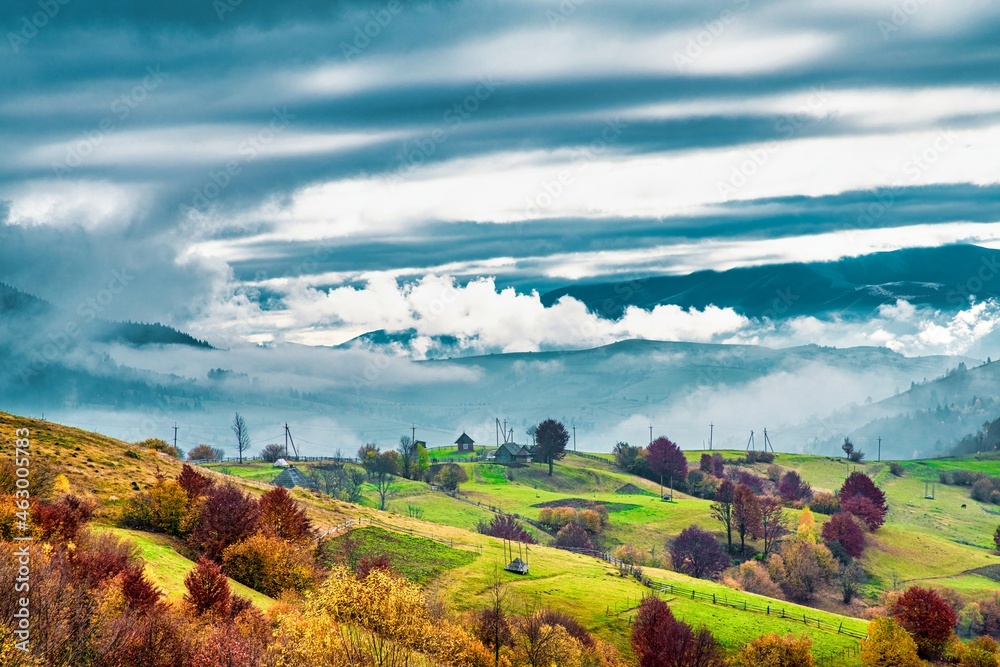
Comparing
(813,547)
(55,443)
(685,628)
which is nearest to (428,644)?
(685,628)

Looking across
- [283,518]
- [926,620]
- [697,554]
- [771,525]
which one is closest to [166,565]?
[283,518]

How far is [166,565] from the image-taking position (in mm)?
82938

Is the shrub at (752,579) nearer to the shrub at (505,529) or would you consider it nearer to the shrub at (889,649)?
the shrub at (505,529)

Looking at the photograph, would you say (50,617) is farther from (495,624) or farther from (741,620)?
(741,620)

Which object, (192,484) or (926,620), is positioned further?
(192,484)

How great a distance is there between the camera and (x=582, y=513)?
181 m

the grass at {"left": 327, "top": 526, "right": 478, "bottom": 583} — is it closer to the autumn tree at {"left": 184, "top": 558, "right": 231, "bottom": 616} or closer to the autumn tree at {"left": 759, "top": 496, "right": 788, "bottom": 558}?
the autumn tree at {"left": 184, "top": 558, "right": 231, "bottom": 616}

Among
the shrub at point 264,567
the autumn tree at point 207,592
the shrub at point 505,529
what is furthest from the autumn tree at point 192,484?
the shrub at point 505,529

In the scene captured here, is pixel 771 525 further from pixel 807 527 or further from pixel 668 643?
pixel 668 643

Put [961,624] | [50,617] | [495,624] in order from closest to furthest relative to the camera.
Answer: [50,617] → [495,624] → [961,624]

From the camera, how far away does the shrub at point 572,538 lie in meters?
162

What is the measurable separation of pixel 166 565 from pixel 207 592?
562 inches

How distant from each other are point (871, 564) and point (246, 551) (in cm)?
12584

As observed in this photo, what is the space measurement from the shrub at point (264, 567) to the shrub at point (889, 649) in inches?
2364
